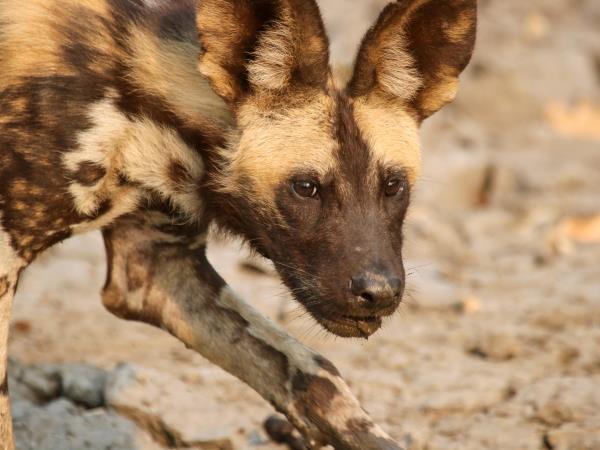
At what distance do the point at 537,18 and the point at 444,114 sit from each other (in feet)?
6.19

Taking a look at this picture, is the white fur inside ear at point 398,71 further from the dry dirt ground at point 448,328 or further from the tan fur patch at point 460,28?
the dry dirt ground at point 448,328

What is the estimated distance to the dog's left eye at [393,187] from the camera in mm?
2830

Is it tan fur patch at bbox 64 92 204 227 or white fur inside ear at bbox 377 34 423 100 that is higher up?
white fur inside ear at bbox 377 34 423 100

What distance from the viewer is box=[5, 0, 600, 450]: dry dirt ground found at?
135 inches

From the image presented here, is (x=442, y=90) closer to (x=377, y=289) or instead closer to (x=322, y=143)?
(x=322, y=143)

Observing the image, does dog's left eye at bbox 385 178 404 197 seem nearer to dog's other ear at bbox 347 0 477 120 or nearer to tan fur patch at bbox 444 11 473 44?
dog's other ear at bbox 347 0 477 120

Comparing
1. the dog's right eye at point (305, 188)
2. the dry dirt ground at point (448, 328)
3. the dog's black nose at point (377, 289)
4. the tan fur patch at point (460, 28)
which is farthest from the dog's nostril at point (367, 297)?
the tan fur patch at point (460, 28)

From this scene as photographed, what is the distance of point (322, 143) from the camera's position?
110 inches

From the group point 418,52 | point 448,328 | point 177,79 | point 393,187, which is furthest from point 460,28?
point 448,328

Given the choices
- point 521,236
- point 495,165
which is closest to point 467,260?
point 521,236

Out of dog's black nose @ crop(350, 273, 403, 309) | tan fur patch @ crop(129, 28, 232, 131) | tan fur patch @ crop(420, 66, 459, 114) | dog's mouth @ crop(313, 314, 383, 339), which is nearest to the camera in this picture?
dog's black nose @ crop(350, 273, 403, 309)

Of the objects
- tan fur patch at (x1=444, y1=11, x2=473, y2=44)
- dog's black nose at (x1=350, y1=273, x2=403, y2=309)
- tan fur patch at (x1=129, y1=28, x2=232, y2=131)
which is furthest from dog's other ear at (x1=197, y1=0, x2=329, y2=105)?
dog's black nose at (x1=350, y1=273, x2=403, y2=309)

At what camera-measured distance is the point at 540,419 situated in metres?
3.51

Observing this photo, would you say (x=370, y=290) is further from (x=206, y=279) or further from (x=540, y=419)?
(x=540, y=419)
